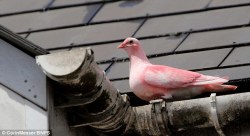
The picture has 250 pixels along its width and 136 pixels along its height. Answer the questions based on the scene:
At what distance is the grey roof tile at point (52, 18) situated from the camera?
6.79 metres

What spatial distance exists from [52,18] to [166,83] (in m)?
Answer: 1.40

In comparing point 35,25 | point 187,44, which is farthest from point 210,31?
point 35,25

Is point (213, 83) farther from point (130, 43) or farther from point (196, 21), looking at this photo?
point (196, 21)

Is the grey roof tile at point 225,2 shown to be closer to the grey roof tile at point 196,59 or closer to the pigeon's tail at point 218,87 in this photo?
the grey roof tile at point 196,59

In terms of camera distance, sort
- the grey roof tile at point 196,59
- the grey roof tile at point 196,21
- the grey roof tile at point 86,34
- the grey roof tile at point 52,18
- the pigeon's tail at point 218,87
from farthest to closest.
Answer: the grey roof tile at point 52,18
the grey roof tile at point 86,34
the grey roof tile at point 196,21
the grey roof tile at point 196,59
the pigeon's tail at point 218,87

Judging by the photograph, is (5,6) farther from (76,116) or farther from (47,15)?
(76,116)

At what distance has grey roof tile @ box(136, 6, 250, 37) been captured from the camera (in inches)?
247

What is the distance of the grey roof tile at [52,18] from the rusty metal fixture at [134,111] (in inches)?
50.7

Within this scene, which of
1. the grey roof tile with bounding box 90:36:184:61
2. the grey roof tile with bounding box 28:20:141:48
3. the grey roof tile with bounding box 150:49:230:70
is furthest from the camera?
the grey roof tile with bounding box 28:20:141:48

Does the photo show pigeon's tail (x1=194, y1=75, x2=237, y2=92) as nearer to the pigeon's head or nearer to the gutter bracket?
the gutter bracket

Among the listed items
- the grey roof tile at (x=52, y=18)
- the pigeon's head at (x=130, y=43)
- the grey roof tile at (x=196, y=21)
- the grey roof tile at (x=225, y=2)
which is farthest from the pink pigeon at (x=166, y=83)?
the grey roof tile at (x=52, y=18)

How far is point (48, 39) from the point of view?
658 cm

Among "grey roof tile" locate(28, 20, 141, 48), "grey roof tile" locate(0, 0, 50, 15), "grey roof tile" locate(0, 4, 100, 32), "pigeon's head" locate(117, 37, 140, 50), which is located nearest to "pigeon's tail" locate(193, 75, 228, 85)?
"pigeon's head" locate(117, 37, 140, 50)

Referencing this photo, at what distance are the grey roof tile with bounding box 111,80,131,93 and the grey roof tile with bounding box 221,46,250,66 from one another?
1.96 ft
